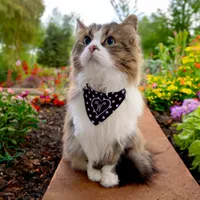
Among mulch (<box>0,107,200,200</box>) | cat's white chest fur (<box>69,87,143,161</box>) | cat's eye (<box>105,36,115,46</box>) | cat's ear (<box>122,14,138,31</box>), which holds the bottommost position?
mulch (<box>0,107,200,200</box>)

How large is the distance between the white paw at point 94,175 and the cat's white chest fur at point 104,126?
133mm

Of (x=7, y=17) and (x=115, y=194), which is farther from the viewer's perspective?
(x=7, y=17)

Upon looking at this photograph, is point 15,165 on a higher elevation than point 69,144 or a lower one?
lower

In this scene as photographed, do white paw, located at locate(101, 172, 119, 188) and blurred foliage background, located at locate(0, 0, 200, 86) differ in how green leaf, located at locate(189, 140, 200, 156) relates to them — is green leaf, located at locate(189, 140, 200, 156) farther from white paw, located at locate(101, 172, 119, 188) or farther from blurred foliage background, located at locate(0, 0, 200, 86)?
blurred foliage background, located at locate(0, 0, 200, 86)

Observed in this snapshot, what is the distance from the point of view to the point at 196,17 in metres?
14.0

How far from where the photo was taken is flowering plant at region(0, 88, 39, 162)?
99.4 inches

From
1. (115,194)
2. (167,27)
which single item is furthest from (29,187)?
(167,27)

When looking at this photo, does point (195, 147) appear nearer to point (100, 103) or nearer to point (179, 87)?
point (100, 103)

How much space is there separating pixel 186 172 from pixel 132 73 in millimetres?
957

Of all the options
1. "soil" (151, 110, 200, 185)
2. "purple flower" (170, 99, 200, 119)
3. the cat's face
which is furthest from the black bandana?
"purple flower" (170, 99, 200, 119)

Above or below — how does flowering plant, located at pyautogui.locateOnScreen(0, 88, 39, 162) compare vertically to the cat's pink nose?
below

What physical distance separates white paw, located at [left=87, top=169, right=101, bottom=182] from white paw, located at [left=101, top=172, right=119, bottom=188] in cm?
6

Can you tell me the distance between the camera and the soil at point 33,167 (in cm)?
204

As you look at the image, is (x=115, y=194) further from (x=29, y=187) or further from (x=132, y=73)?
(x=132, y=73)
